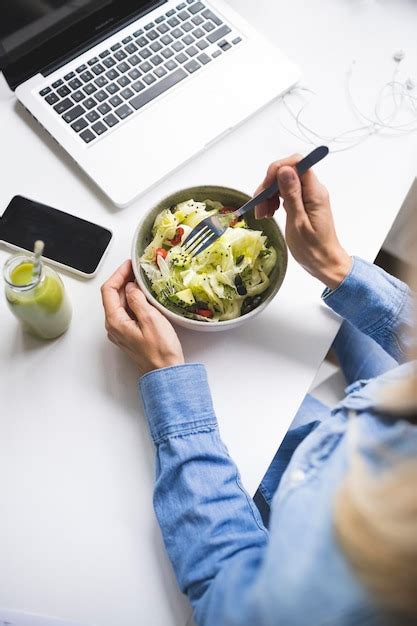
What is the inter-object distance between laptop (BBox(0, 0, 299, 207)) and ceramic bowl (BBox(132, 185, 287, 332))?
0.38 ft

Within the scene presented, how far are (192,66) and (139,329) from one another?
1.59ft

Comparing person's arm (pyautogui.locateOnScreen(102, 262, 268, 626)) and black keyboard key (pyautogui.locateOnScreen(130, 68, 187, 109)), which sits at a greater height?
black keyboard key (pyautogui.locateOnScreen(130, 68, 187, 109))

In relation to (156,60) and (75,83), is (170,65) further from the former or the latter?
(75,83)

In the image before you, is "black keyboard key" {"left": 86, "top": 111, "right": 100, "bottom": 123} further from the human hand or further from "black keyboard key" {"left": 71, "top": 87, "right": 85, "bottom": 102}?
the human hand

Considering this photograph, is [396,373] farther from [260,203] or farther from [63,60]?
[63,60]

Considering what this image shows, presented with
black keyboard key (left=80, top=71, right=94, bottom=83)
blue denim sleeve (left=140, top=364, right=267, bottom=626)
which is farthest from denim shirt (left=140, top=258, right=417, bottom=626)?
black keyboard key (left=80, top=71, right=94, bottom=83)

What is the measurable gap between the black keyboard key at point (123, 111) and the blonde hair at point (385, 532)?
65 cm

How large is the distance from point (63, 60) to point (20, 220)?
0.96ft

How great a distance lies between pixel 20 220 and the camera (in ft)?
2.61

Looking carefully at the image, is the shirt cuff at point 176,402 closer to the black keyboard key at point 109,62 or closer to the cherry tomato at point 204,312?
the cherry tomato at point 204,312

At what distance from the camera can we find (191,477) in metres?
0.64

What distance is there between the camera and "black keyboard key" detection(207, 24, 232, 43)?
911 mm

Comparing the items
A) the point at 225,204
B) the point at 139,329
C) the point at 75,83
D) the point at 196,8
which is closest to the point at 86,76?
the point at 75,83

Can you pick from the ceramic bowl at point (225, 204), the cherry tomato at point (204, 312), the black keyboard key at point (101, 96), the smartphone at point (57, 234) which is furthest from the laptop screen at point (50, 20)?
the cherry tomato at point (204, 312)
